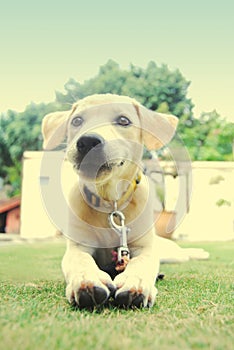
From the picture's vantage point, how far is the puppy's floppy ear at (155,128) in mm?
2616

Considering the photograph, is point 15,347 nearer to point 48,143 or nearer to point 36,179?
point 48,143

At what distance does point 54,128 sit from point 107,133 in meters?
0.62

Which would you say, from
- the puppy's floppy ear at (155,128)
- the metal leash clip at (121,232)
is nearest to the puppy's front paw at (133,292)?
the metal leash clip at (121,232)

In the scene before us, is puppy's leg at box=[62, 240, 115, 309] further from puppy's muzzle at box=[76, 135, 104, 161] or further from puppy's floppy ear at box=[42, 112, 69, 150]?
puppy's floppy ear at box=[42, 112, 69, 150]

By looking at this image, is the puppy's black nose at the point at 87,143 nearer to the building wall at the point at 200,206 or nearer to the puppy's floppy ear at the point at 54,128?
the puppy's floppy ear at the point at 54,128

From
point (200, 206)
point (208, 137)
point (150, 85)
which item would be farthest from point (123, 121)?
point (150, 85)

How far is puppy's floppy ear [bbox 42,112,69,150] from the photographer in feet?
8.85

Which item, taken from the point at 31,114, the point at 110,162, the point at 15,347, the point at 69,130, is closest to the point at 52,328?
the point at 15,347

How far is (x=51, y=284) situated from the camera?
7.64 feet

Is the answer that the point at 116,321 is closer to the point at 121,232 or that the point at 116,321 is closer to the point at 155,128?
the point at 121,232

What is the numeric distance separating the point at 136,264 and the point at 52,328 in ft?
2.48

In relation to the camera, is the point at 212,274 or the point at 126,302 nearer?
the point at 126,302

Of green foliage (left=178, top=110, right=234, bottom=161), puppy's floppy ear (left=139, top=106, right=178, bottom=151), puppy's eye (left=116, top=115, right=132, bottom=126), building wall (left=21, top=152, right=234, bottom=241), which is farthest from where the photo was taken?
green foliage (left=178, top=110, right=234, bottom=161)

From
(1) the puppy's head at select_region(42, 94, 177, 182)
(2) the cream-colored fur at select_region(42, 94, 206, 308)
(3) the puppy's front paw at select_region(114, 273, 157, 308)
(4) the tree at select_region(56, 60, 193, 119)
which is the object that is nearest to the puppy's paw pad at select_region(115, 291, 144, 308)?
(3) the puppy's front paw at select_region(114, 273, 157, 308)
